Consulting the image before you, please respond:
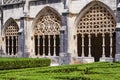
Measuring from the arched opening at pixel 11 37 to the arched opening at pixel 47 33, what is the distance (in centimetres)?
279

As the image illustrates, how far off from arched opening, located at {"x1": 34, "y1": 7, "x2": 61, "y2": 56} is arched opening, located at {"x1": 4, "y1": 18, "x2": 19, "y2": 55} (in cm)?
279

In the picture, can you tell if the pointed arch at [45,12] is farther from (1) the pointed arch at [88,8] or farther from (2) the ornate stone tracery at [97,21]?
(2) the ornate stone tracery at [97,21]

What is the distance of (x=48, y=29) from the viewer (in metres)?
27.6

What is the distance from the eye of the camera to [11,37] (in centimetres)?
3116

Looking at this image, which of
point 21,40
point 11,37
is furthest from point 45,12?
point 11,37

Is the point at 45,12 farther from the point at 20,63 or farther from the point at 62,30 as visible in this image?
the point at 20,63

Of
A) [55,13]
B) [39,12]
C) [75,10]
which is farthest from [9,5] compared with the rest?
[75,10]

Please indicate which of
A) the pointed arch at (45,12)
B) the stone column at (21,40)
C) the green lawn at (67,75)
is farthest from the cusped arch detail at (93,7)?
the green lawn at (67,75)

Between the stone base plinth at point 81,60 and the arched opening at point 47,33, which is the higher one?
the arched opening at point 47,33

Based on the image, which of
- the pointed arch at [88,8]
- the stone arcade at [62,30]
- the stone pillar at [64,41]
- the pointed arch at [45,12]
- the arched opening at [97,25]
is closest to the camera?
the pointed arch at [88,8]

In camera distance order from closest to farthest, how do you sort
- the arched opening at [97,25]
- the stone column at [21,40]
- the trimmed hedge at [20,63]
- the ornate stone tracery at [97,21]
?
1. the trimmed hedge at [20,63]
2. the arched opening at [97,25]
3. the ornate stone tracery at [97,21]
4. the stone column at [21,40]

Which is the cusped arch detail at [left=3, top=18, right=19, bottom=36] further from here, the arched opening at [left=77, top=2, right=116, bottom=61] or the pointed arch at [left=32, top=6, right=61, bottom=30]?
the arched opening at [left=77, top=2, right=116, bottom=61]

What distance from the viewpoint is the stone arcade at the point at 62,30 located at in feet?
77.7

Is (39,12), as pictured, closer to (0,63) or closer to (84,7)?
(84,7)
